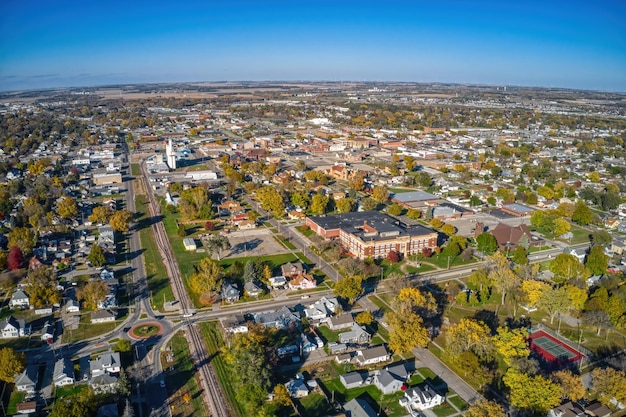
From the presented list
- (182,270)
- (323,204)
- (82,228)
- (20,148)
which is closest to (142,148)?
(20,148)

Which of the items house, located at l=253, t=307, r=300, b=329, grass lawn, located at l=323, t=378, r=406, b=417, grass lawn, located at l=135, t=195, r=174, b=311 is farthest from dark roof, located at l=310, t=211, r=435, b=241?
grass lawn, located at l=323, t=378, r=406, b=417

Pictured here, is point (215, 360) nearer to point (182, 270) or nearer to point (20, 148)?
point (182, 270)

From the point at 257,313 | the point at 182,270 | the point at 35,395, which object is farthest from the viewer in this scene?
the point at 182,270

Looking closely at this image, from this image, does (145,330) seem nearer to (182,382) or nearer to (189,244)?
(182,382)

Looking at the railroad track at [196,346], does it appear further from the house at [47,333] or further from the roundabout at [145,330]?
the house at [47,333]

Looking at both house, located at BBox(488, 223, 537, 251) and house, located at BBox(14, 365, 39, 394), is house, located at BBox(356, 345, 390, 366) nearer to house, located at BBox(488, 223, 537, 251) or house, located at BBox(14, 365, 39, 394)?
house, located at BBox(14, 365, 39, 394)

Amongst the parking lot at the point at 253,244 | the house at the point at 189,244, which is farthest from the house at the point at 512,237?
the house at the point at 189,244
